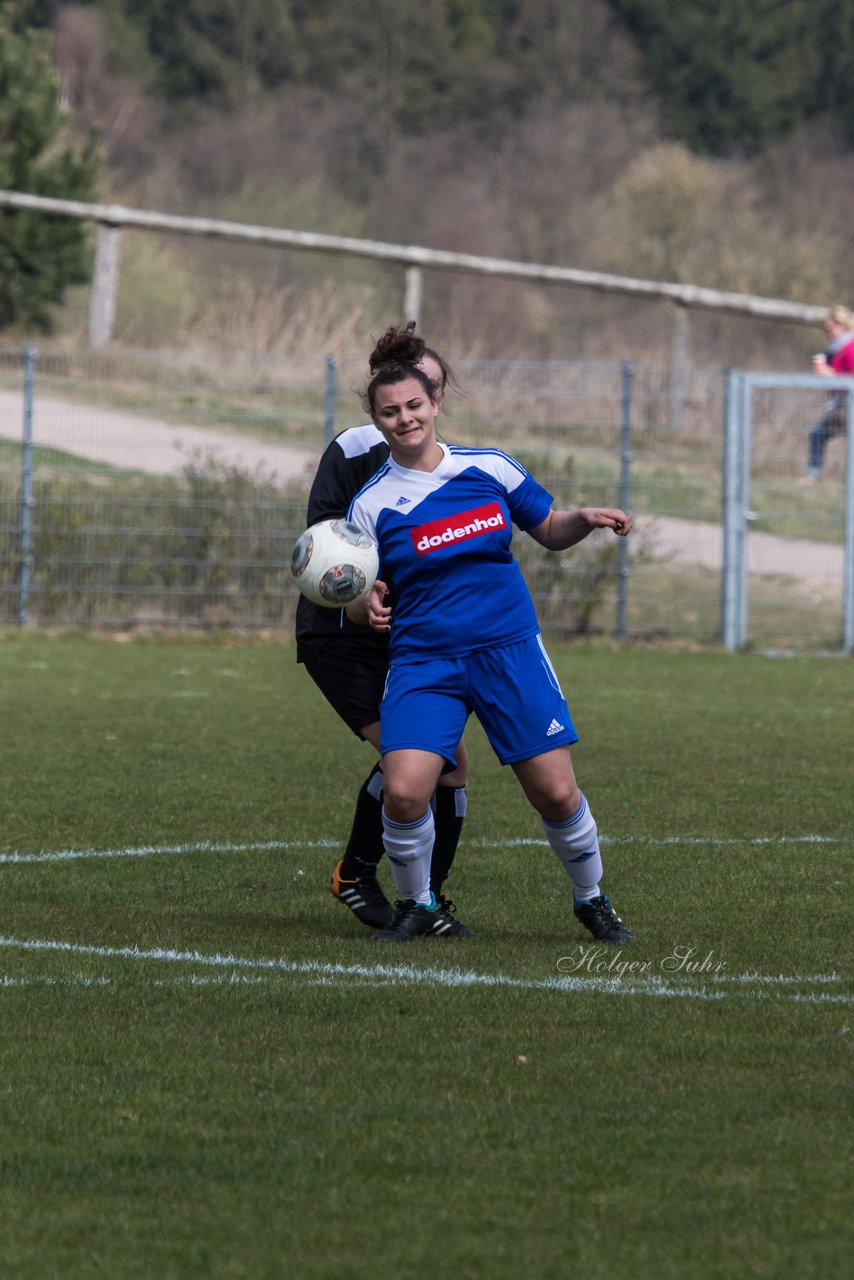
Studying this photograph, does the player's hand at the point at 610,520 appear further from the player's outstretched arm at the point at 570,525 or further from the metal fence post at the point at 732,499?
the metal fence post at the point at 732,499

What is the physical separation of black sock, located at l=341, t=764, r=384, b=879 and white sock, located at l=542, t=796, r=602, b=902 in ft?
2.02

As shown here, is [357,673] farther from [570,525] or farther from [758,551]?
[758,551]

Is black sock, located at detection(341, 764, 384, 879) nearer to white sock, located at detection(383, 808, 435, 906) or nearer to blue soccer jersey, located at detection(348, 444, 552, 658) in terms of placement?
white sock, located at detection(383, 808, 435, 906)

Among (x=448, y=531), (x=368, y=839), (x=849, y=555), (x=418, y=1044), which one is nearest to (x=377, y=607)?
(x=448, y=531)

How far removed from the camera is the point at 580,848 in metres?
6.21

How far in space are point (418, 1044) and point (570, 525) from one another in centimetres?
187

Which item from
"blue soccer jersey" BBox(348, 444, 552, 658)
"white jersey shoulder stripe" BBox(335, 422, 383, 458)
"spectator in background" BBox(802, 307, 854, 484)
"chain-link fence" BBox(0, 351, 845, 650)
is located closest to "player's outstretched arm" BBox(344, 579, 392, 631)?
"blue soccer jersey" BBox(348, 444, 552, 658)

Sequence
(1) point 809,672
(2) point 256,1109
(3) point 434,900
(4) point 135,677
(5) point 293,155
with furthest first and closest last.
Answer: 1. (5) point 293,155
2. (1) point 809,672
3. (4) point 135,677
4. (3) point 434,900
5. (2) point 256,1109

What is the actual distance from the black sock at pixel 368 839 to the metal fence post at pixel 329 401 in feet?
39.7

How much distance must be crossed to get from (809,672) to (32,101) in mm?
19462

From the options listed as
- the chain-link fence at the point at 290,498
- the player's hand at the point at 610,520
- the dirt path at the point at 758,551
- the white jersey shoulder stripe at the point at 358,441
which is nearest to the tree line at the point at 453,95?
the chain-link fence at the point at 290,498

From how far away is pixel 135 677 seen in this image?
1501 centimetres

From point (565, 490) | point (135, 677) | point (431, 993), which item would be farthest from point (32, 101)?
point (431, 993)

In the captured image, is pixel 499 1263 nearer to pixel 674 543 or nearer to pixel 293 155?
pixel 674 543
